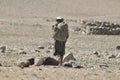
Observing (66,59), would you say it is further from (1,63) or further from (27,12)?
(27,12)

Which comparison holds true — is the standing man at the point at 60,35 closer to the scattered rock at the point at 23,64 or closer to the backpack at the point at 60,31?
the backpack at the point at 60,31

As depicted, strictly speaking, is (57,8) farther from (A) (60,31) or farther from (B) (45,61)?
(B) (45,61)

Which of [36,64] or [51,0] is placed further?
[51,0]

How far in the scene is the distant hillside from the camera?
72.9 metres

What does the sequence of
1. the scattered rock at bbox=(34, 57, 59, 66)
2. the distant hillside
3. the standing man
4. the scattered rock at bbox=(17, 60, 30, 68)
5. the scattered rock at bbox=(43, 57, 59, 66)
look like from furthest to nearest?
the distant hillside, the standing man, the scattered rock at bbox=(43, 57, 59, 66), the scattered rock at bbox=(34, 57, 59, 66), the scattered rock at bbox=(17, 60, 30, 68)

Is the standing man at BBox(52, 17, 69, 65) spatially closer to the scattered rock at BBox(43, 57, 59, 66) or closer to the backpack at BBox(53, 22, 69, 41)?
the backpack at BBox(53, 22, 69, 41)

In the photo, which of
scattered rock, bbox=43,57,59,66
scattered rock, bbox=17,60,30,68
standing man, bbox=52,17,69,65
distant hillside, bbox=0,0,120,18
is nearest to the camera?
scattered rock, bbox=17,60,30,68

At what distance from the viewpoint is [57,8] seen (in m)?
80.7

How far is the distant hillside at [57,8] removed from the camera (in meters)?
72.9

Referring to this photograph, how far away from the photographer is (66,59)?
59.1 ft

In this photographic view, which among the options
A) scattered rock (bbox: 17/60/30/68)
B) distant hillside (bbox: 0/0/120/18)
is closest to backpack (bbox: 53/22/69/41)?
scattered rock (bbox: 17/60/30/68)

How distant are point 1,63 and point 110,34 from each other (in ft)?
72.6

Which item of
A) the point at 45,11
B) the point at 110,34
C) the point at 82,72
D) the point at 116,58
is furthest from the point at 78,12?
the point at 82,72

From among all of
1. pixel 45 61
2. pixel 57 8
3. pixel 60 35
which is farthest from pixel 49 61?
pixel 57 8
